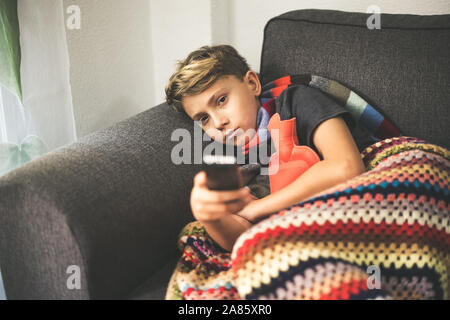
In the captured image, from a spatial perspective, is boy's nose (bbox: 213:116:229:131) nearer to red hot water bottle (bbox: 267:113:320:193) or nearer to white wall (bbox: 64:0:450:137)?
red hot water bottle (bbox: 267:113:320:193)

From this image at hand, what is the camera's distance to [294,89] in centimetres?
114

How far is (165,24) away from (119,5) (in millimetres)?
184

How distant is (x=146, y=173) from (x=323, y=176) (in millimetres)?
394

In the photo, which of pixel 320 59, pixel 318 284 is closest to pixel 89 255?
pixel 318 284

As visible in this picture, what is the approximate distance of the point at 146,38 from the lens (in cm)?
170

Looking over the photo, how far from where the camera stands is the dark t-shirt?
1015 millimetres

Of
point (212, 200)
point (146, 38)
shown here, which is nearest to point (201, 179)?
point (212, 200)

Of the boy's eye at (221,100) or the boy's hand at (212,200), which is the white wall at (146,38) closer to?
the boy's eye at (221,100)

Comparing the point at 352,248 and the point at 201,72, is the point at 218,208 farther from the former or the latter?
the point at 201,72

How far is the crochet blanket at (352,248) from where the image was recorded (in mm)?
716

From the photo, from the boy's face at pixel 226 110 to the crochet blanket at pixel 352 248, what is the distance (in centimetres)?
39

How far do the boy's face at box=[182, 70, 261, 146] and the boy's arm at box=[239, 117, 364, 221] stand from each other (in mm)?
242

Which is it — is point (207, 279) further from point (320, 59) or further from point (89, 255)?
point (320, 59)
